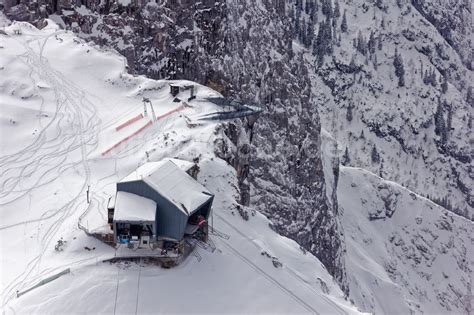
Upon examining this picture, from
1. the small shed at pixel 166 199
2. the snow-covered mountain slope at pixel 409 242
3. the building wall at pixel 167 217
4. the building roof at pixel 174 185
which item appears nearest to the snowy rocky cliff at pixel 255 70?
the snow-covered mountain slope at pixel 409 242

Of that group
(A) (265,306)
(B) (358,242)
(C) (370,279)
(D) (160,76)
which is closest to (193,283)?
(A) (265,306)

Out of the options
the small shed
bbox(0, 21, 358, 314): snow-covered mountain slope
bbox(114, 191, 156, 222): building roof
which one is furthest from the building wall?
bbox(0, 21, 358, 314): snow-covered mountain slope

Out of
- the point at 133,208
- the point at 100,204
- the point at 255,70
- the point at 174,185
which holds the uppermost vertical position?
the point at 174,185

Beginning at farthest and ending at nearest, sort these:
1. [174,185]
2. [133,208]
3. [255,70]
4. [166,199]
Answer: [255,70], [174,185], [166,199], [133,208]

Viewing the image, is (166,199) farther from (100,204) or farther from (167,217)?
(100,204)

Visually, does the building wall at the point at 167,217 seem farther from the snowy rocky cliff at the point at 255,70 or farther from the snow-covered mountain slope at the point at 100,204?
the snowy rocky cliff at the point at 255,70

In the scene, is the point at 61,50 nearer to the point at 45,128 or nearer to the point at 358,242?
the point at 45,128

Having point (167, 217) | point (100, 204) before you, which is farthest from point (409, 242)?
point (167, 217)
